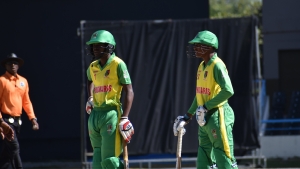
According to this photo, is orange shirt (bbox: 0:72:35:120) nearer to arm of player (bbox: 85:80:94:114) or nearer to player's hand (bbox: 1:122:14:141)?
player's hand (bbox: 1:122:14:141)

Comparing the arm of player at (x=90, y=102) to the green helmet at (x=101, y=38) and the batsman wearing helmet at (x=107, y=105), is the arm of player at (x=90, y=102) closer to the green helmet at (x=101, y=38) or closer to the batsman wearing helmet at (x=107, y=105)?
the batsman wearing helmet at (x=107, y=105)

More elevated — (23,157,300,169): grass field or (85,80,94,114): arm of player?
(85,80,94,114): arm of player

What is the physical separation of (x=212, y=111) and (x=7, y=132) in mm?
3718

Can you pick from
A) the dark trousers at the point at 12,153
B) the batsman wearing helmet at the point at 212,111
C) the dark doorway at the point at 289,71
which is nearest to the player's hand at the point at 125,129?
the batsman wearing helmet at the point at 212,111

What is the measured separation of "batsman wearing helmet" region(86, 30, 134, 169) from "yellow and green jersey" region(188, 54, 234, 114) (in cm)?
79

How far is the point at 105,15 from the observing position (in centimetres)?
1410

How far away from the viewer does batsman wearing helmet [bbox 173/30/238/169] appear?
26.0 ft

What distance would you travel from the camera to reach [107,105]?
805cm

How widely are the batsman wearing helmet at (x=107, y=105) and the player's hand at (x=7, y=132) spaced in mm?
2651

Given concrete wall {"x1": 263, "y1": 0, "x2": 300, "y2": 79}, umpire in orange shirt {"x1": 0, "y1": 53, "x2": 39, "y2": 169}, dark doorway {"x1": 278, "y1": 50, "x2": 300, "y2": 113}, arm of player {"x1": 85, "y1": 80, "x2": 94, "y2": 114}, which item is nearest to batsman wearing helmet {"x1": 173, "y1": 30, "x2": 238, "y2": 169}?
arm of player {"x1": 85, "y1": 80, "x2": 94, "y2": 114}

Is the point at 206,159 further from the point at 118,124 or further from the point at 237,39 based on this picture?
the point at 237,39

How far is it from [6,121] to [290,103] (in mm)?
7354

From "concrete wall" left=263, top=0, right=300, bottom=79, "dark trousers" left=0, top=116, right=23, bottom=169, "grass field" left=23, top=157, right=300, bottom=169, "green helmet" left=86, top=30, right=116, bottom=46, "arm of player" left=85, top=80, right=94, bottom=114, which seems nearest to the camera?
"green helmet" left=86, top=30, right=116, bottom=46

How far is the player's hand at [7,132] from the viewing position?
10484mm
